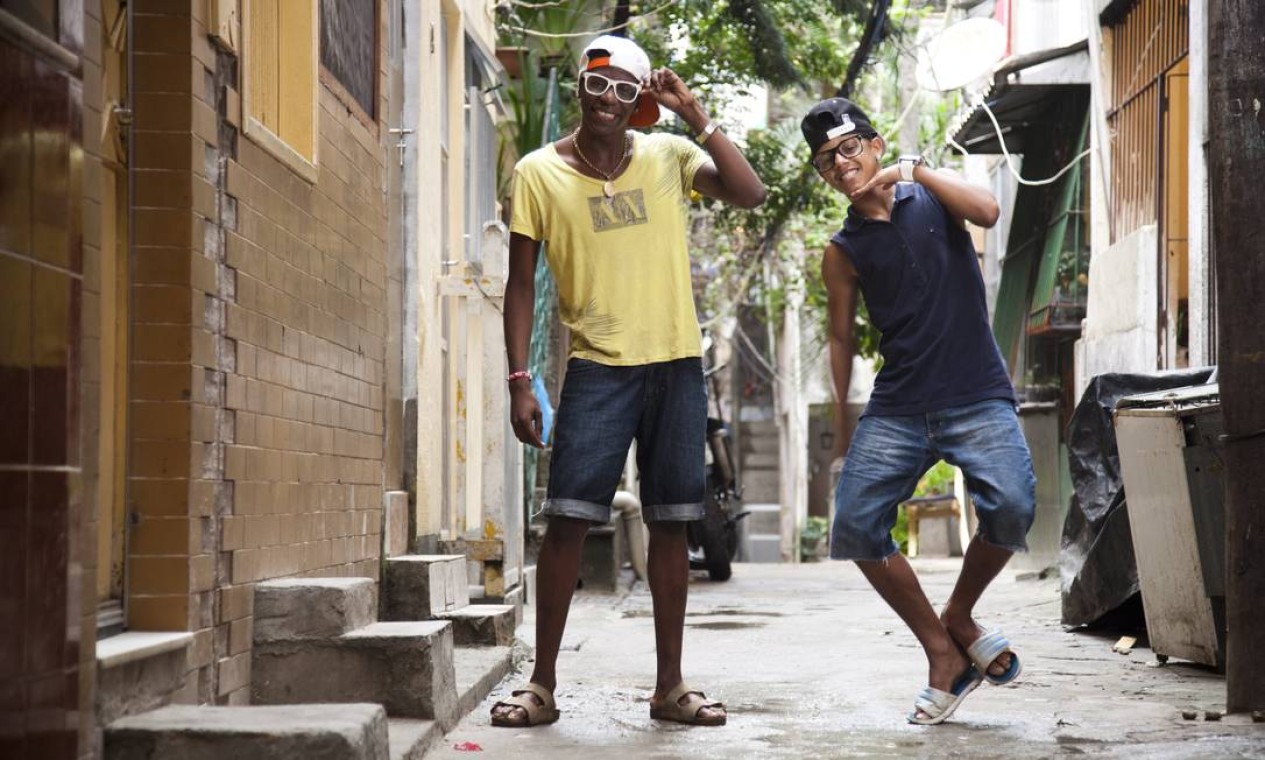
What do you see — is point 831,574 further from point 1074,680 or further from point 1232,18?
point 1232,18

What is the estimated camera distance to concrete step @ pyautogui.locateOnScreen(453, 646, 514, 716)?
5.15m

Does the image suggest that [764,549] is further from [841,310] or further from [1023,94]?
[841,310]

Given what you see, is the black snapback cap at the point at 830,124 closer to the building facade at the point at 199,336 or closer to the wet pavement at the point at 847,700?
the building facade at the point at 199,336

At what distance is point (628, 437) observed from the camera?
4.95 m

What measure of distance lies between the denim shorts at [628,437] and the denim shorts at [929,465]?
503mm

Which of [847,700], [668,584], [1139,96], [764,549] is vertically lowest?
[764,549]

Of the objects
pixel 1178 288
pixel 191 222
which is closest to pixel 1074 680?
pixel 191 222

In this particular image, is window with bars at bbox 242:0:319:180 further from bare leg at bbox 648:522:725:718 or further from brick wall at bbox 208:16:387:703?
bare leg at bbox 648:522:725:718

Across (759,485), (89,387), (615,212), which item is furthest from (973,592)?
(759,485)

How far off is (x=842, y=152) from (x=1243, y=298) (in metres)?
1.27

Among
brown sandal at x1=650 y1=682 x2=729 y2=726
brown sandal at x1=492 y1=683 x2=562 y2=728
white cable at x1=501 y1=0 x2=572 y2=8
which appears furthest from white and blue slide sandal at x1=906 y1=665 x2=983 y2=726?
white cable at x1=501 y1=0 x2=572 y2=8

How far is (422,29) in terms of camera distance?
758 centimetres

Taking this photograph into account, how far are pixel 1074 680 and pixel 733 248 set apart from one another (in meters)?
19.5

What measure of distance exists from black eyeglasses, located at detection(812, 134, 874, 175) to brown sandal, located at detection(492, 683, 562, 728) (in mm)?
1827
